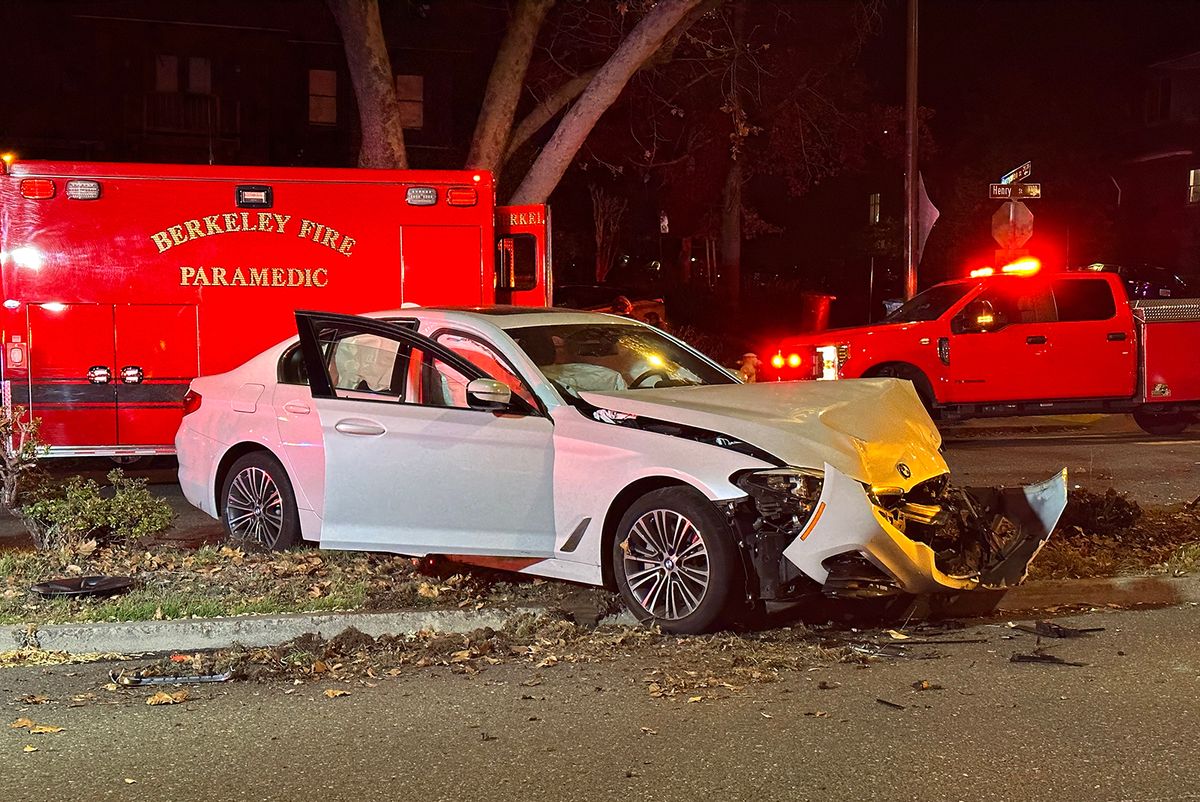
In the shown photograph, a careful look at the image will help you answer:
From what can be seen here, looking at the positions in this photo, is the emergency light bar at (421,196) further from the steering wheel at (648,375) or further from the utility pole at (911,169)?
the utility pole at (911,169)

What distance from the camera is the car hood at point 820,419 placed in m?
6.14

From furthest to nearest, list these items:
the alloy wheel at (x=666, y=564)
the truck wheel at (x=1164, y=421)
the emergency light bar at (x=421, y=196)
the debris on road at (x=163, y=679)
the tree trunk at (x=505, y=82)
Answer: the tree trunk at (x=505, y=82)
the truck wheel at (x=1164, y=421)
the emergency light bar at (x=421, y=196)
the alloy wheel at (x=666, y=564)
the debris on road at (x=163, y=679)

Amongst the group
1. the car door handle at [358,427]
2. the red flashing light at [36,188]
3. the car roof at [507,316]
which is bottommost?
the car door handle at [358,427]

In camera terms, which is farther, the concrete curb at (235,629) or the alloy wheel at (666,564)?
the concrete curb at (235,629)

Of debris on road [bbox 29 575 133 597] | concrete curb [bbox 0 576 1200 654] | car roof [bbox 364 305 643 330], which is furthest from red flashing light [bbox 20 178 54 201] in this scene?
concrete curb [bbox 0 576 1200 654]

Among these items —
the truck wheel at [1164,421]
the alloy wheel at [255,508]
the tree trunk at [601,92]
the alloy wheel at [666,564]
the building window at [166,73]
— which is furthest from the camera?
the building window at [166,73]

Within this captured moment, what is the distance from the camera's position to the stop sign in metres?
17.3

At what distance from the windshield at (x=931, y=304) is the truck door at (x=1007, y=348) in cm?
23

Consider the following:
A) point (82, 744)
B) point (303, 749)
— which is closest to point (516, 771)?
point (303, 749)

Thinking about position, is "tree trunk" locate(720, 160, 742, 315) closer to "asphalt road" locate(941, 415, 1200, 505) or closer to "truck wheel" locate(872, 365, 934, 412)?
"asphalt road" locate(941, 415, 1200, 505)

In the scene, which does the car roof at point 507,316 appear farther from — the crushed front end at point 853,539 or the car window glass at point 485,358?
the crushed front end at point 853,539

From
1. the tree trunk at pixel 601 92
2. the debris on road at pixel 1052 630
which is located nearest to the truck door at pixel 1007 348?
the tree trunk at pixel 601 92

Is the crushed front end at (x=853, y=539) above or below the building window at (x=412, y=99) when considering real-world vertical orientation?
below

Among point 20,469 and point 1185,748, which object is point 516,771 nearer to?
point 1185,748
